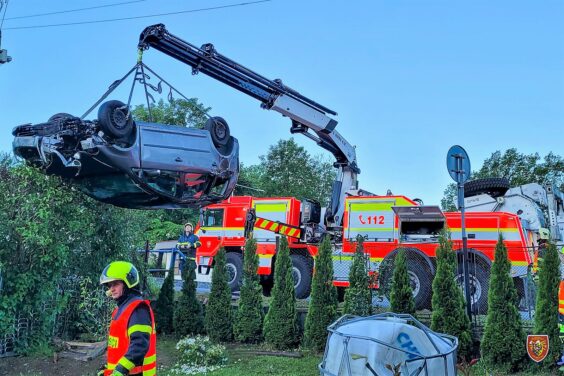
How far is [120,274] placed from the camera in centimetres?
411

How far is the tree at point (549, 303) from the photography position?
7461 mm

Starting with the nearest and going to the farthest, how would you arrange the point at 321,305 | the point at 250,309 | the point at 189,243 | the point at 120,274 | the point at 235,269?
the point at 120,274
the point at 321,305
the point at 250,309
the point at 189,243
the point at 235,269

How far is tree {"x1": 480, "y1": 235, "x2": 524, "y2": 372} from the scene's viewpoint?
7578 millimetres

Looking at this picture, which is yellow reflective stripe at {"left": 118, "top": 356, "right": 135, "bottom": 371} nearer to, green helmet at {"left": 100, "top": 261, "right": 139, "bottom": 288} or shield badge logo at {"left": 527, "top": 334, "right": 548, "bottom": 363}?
green helmet at {"left": 100, "top": 261, "right": 139, "bottom": 288}

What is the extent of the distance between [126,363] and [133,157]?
3836 millimetres

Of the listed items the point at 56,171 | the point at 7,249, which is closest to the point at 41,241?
the point at 7,249

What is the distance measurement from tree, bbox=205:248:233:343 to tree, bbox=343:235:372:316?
2.24 meters

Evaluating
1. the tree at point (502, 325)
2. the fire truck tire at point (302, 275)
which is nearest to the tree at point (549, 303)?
the tree at point (502, 325)

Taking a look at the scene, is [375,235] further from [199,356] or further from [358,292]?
[199,356]

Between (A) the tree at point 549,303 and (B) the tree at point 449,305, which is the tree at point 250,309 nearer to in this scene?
(B) the tree at point 449,305

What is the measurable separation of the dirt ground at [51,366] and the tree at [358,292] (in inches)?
114

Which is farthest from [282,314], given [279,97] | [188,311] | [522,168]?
[522,168]

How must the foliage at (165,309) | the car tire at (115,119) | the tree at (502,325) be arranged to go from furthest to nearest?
1. the foliage at (165,309)
2. the tree at (502,325)
3. the car tire at (115,119)

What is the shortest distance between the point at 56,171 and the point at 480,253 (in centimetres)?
799
